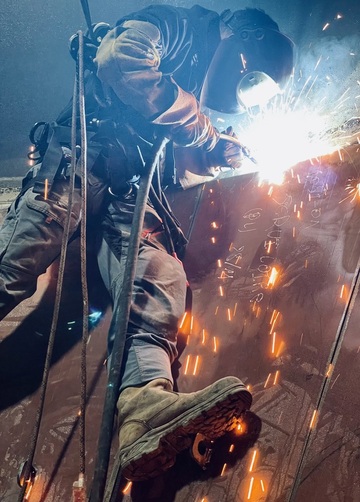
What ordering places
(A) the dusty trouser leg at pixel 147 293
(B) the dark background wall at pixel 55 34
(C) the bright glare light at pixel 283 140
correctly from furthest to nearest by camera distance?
(B) the dark background wall at pixel 55 34, (C) the bright glare light at pixel 283 140, (A) the dusty trouser leg at pixel 147 293

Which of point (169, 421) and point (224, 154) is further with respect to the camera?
point (224, 154)

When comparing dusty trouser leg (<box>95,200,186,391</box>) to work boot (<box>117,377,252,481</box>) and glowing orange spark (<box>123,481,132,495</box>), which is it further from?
glowing orange spark (<box>123,481,132,495</box>)

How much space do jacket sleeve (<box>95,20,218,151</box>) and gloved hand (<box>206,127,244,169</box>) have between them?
65 centimetres

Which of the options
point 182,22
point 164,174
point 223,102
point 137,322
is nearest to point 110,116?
point 164,174

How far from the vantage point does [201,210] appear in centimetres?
286

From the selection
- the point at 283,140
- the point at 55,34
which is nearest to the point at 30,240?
the point at 283,140

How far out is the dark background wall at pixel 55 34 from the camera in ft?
12.7

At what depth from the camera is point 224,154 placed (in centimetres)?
286

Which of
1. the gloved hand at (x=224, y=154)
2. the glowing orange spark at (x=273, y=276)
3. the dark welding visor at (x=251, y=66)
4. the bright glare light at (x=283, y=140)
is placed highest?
the dark welding visor at (x=251, y=66)

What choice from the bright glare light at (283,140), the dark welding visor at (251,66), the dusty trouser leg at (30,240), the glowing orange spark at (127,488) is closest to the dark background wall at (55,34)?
the bright glare light at (283,140)

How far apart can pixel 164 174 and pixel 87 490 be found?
6.62 feet

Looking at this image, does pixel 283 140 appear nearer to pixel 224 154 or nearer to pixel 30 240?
pixel 224 154

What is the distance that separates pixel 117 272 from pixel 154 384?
0.73 m

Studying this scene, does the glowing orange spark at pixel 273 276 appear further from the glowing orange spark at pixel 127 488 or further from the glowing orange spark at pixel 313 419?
the glowing orange spark at pixel 127 488
